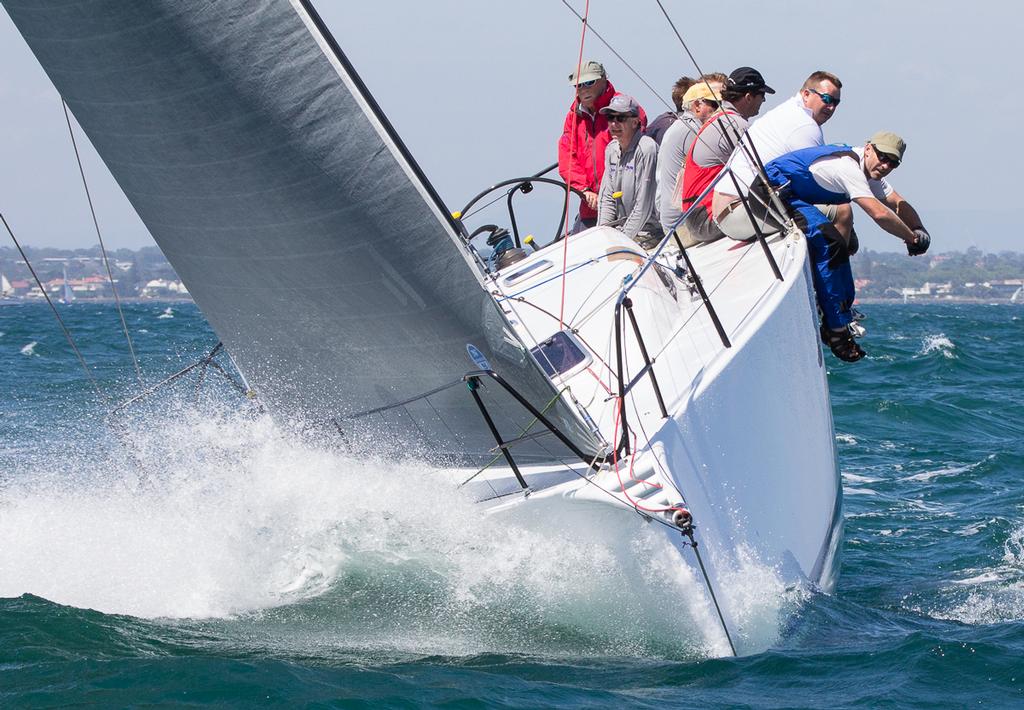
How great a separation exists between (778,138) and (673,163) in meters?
0.56

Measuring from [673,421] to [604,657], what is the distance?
866mm

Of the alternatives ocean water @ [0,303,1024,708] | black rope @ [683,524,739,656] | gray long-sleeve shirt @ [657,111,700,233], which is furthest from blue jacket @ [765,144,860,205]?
black rope @ [683,524,739,656]

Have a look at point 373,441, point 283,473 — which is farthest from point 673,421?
point 283,473

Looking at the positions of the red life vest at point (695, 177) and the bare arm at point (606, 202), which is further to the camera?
the bare arm at point (606, 202)

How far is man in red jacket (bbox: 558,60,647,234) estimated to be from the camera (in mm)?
6539

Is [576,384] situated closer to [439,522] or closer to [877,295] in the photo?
[439,522]

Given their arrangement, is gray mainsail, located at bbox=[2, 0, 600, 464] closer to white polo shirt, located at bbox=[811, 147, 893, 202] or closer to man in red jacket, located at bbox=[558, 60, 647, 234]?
white polo shirt, located at bbox=[811, 147, 893, 202]

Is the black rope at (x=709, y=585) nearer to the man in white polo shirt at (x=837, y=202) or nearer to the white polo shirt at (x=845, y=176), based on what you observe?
the man in white polo shirt at (x=837, y=202)

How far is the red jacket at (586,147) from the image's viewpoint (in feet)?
22.2

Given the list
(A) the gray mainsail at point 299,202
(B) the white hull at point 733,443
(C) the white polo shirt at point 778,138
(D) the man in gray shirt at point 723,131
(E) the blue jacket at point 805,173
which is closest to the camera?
(A) the gray mainsail at point 299,202

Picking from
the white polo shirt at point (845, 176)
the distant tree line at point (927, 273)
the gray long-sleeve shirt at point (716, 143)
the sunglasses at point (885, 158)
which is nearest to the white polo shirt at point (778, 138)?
the gray long-sleeve shirt at point (716, 143)

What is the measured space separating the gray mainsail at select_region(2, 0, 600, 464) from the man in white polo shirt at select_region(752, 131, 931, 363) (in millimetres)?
1973

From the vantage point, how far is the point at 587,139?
694 cm

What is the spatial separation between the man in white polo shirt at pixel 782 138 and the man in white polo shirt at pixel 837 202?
115 millimetres
